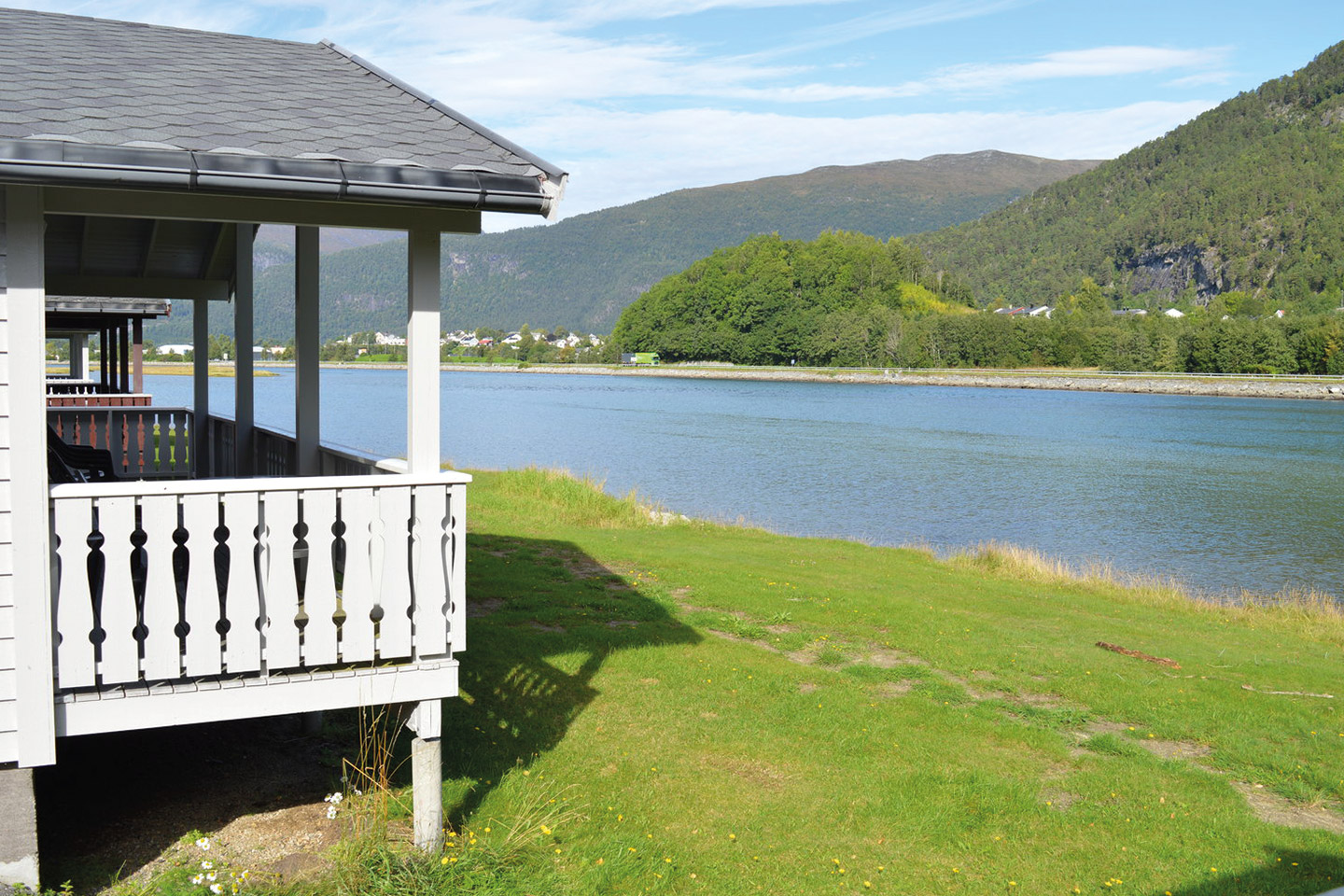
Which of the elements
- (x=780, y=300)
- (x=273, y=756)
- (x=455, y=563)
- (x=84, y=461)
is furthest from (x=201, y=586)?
(x=780, y=300)

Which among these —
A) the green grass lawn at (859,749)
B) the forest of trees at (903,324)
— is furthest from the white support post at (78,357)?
the forest of trees at (903,324)

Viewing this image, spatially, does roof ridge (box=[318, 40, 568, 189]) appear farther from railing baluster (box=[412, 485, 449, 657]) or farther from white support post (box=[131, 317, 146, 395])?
white support post (box=[131, 317, 146, 395])

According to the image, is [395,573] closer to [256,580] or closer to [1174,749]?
[256,580]

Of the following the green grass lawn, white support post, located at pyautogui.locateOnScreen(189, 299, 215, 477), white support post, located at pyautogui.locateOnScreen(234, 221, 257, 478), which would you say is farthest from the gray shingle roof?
white support post, located at pyautogui.locateOnScreen(189, 299, 215, 477)

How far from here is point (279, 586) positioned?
201 inches

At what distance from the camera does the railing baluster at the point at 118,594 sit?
4.76 meters

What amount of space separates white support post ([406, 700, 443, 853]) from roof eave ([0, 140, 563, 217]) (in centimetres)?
253

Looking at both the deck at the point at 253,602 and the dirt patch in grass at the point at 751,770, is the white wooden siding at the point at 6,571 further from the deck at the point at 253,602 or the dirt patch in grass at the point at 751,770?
the dirt patch in grass at the point at 751,770

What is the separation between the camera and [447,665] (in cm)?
551

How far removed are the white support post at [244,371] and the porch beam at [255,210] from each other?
15.1 ft

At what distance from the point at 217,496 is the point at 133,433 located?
27.5ft

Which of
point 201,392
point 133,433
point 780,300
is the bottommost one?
point 133,433

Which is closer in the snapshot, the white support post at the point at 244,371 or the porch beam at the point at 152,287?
the white support post at the point at 244,371

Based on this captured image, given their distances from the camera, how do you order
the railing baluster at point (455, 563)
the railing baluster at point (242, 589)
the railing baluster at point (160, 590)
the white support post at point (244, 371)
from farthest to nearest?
the white support post at point (244, 371), the railing baluster at point (455, 563), the railing baluster at point (242, 589), the railing baluster at point (160, 590)
